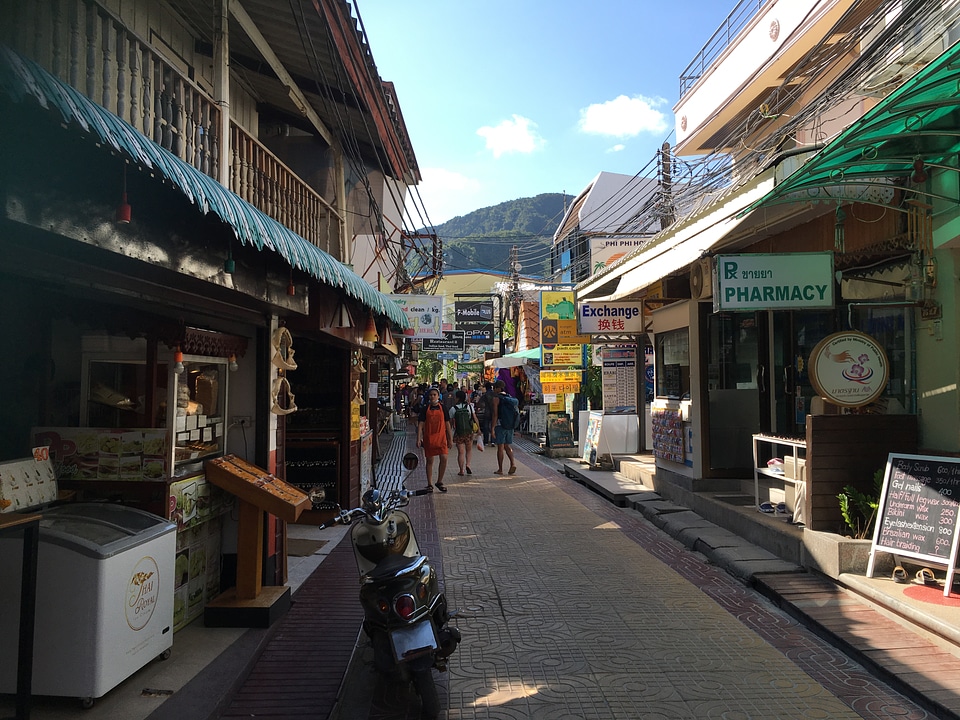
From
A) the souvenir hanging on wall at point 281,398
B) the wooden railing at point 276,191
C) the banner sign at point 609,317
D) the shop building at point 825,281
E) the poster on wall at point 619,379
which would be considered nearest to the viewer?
the shop building at point 825,281

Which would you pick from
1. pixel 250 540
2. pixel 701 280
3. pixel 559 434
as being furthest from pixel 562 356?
pixel 250 540

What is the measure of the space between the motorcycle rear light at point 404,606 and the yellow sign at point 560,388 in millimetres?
14484

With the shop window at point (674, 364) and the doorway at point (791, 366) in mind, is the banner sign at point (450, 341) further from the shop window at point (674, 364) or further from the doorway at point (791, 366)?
the doorway at point (791, 366)

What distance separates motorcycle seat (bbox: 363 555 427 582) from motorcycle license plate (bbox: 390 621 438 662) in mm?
314

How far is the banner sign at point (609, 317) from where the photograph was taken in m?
13.3

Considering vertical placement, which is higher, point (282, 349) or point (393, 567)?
point (282, 349)

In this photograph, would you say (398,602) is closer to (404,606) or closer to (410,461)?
(404,606)

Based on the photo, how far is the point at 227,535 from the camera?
573cm

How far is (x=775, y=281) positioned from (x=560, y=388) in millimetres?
11608

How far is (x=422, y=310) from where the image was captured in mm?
15547

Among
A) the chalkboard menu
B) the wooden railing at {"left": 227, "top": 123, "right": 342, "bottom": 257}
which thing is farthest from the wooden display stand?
the chalkboard menu

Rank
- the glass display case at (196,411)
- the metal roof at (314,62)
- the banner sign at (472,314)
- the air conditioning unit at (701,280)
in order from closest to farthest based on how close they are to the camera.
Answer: the glass display case at (196,411)
the metal roof at (314,62)
the air conditioning unit at (701,280)
the banner sign at (472,314)

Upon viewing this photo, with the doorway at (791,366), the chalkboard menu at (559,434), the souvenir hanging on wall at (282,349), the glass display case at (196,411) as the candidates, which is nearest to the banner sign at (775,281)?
the doorway at (791,366)

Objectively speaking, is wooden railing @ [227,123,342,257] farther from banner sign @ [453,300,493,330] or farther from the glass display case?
banner sign @ [453,300,493,330]
